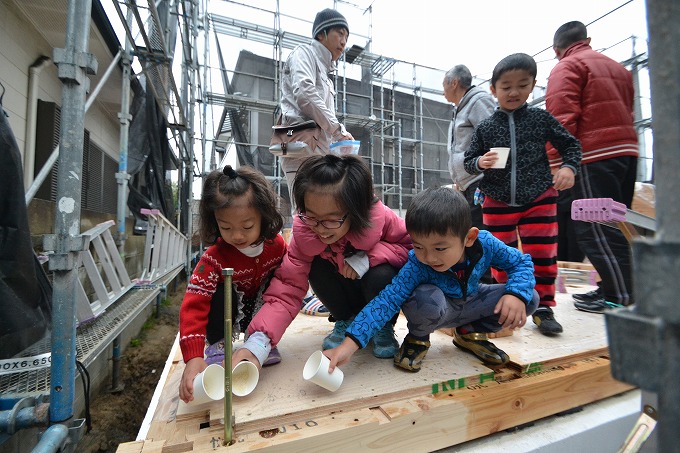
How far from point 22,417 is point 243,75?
25.0 feet

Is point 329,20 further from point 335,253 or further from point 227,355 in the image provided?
point 227,355

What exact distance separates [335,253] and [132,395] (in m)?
1.82

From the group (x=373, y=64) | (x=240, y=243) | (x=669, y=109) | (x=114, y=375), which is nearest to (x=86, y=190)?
(x=114, y=375)

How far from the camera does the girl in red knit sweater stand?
102 cm

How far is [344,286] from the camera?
48.3 inches

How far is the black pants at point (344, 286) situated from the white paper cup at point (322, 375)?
316 mm

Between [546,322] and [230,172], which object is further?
[546,322]

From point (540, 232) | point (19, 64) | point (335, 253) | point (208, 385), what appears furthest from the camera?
point (19, 64)

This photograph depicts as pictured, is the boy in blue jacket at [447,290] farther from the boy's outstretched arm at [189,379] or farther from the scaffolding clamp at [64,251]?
the scaffolding clamp at [64,251]

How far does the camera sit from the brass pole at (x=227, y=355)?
678 millimetres

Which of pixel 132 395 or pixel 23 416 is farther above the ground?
pixel 23 416

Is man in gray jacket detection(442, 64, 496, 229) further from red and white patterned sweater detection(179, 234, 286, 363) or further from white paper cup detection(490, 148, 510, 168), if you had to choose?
red and white patterned sweater detection(179, 234, 286, 363)

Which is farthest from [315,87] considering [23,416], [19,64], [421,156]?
[421,156]

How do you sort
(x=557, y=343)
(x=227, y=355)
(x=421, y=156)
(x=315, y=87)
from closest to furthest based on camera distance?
(x=227, y=355) → (x=557, y=343) → (x=315, y=87) → (x=421, y=156)
